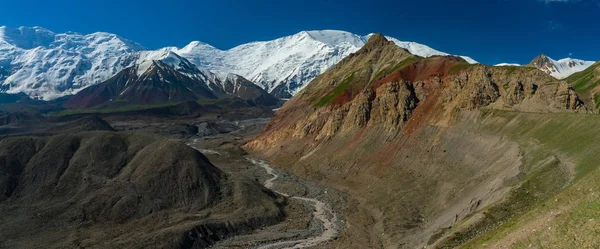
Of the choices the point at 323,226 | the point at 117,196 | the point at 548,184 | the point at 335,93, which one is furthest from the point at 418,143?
the point at 335,93

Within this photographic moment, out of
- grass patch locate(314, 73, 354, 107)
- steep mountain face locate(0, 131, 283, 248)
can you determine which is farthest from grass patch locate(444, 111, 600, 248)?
grass patch locate(314, 73, 354, 107)

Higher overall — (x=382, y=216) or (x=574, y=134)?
(x=574, y=134)

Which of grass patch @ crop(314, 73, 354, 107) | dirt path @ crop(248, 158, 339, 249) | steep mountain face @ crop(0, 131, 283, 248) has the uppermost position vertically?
grass patch @ crop(314, 73, 354, 107)

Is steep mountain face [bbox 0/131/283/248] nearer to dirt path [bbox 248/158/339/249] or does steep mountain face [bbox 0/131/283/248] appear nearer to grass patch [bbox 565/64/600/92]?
dirt path [bbox 248/158/339/249]

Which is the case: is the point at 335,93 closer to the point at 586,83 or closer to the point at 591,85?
the point at 591,85

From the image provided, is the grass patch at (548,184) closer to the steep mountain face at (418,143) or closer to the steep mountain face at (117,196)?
the steep mountain face at (418,143)

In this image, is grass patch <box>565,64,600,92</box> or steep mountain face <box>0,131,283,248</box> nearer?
steep mountain face <box>0,131,283,248</box>

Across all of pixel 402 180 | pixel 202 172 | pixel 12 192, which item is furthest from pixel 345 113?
pixel 12 192

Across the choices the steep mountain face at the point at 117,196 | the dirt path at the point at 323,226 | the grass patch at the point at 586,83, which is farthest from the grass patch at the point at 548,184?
the grass patch at the point at 586,83

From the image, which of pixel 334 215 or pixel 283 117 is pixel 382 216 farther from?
pixel 283 117
